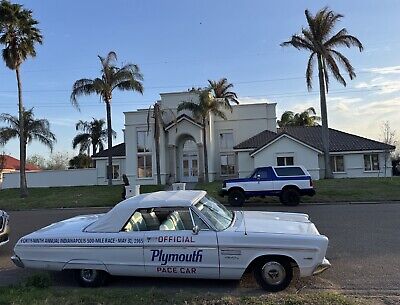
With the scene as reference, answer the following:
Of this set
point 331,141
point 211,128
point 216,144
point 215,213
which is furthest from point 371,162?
point 215,213

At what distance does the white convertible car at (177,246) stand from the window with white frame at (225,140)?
33294mm

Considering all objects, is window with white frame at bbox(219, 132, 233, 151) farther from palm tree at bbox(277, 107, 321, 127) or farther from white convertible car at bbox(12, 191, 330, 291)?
white convertible car at bbox(12, 191, 330, 291)

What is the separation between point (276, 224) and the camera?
681cm

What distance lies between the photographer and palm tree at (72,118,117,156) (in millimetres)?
54719

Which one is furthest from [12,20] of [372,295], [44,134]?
[372,295]

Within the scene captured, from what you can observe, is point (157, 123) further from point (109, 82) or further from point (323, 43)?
point (323, 43)

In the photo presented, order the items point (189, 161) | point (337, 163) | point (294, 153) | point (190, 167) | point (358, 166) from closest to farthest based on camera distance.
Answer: point (294, 153), point (358, 166), point (337, 163), point (190, 167), point (189, 161)

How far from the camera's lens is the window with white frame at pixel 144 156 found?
131 ft

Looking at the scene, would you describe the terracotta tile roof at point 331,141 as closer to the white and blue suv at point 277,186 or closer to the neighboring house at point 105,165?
the neighboring house at point 105,165

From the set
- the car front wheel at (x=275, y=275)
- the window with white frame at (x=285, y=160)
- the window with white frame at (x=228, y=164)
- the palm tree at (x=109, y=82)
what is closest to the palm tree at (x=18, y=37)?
the palm tree at (x=109, y=82)

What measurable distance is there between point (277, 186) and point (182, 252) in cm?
1374


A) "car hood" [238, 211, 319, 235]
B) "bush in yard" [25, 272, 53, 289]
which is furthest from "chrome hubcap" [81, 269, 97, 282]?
"car hood" [238, 211, 319, 235]

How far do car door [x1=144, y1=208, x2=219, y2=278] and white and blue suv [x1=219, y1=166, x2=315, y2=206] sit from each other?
527 inches

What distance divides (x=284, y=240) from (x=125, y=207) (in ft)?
8.29
